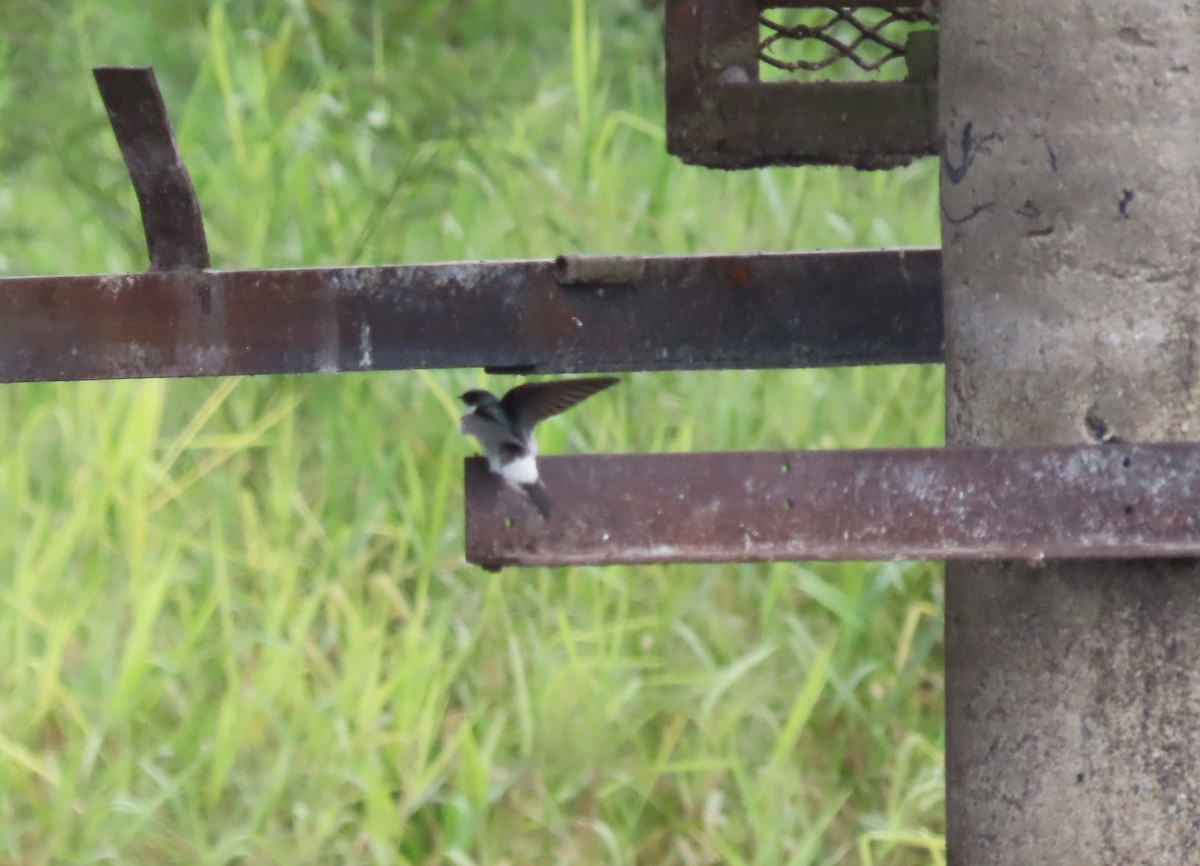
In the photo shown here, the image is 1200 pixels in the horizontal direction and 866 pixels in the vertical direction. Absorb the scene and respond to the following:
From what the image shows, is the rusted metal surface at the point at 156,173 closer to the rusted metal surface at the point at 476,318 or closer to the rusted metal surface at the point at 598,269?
the rusted metal surface at the point at 476,318

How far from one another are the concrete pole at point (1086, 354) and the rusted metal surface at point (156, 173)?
2.66 feet

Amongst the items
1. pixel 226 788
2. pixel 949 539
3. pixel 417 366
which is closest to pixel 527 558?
pixel 949 539

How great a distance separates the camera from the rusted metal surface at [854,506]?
139cm

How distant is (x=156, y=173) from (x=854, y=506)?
0.85 meters

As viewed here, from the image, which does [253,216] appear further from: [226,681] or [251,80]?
[226,681]

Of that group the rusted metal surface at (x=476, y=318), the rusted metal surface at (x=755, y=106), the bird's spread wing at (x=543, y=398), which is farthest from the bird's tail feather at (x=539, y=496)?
the rusted metal surface at (x=755, y=106)

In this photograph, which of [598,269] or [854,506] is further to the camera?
[598,269]

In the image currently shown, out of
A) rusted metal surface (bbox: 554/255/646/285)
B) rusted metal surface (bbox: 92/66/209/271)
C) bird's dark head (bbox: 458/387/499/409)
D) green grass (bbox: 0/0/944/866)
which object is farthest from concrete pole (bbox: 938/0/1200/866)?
green grass (bbox: 0/0/944/866)

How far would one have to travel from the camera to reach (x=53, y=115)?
3.91 metres

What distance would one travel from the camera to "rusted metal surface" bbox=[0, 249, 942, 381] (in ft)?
5.83

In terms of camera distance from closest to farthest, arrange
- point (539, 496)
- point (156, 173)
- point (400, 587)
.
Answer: point (539, 496)
point (156, 173)
point (400, 587)

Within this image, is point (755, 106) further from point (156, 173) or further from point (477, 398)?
point (156, 173)

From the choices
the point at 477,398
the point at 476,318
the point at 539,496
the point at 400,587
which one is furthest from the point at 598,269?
the point at 400,587

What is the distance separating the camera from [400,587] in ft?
10.9
